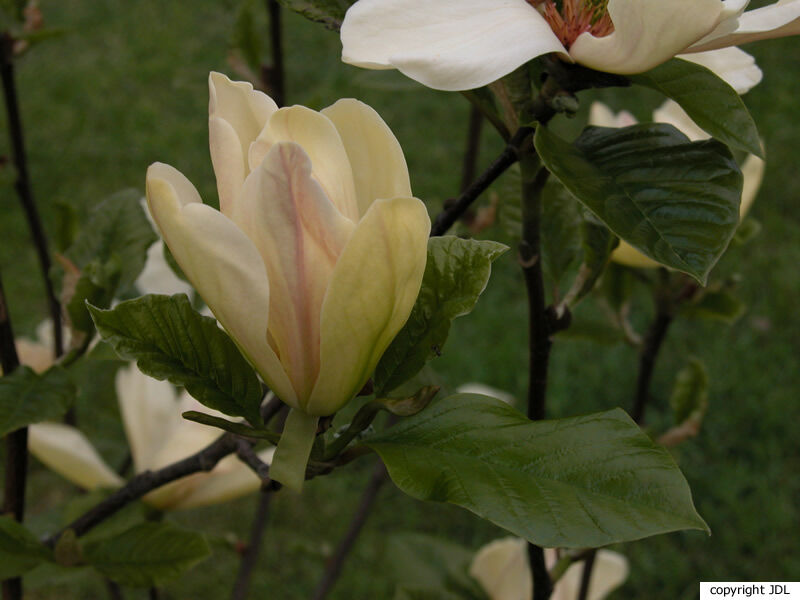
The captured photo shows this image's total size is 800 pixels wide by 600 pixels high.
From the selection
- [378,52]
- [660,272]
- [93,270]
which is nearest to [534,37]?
[378,52]

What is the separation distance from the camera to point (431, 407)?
0.61m

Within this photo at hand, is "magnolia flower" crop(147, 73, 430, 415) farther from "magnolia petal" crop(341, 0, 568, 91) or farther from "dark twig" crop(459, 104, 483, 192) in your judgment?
"dark twig" crop(459, 104, 483, 192)

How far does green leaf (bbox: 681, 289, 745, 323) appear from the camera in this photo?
1.11 metres

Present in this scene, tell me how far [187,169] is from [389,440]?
323 centimetres

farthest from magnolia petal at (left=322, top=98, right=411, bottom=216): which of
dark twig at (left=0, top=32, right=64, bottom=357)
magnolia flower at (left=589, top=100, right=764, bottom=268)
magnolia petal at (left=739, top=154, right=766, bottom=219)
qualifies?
dark twig at (left=0, top=32, right=64, bottom=357)

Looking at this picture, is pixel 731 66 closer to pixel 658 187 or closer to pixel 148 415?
pixel 658 187

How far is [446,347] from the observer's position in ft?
9.50

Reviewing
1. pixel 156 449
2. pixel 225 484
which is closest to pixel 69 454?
pixel 156 449

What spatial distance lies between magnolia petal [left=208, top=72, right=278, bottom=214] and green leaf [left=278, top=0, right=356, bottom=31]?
0.36 ft

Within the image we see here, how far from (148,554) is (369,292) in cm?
44

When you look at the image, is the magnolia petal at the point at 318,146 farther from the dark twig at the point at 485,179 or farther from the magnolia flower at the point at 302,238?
the dark twig at the point at 485,179

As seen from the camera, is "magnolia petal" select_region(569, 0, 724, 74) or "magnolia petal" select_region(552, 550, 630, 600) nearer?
"magnolia petal" select_region(569, 0, 724, 74)

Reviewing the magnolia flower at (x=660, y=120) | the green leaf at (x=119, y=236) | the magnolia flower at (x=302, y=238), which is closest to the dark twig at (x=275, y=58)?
the green leaf at (x=119, y=236)

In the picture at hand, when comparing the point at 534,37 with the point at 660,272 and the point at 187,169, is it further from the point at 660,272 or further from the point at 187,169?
the point at 187,169
